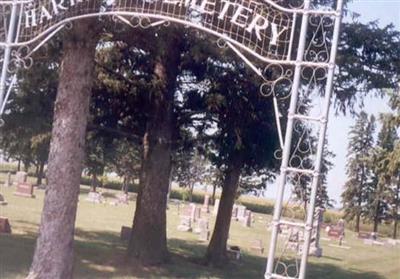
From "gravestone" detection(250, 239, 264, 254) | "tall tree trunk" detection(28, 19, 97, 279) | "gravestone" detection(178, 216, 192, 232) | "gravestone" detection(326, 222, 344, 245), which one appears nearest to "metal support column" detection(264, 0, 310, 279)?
"tall tree trunk" detection(28, 19, 97, 279)

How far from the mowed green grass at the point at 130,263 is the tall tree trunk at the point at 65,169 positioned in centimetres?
202

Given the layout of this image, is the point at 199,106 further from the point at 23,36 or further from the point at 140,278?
the point at 23,36

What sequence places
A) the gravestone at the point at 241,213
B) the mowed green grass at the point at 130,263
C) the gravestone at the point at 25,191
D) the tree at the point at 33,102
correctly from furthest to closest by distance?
the gravestone at the point at 241,213 → the gravestone at the point at 25,191 → the tree at the point at 33,102 → the mowed green grass at the point at 130,263

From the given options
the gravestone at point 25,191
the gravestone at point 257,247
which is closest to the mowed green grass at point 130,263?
the gravestone at point 257,247

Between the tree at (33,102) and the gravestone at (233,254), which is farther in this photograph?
the gravestone at (233,254)

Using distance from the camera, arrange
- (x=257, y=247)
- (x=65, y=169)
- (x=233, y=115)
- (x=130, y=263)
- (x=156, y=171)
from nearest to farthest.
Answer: (x=65, y=169) → (x=130, y=263) → (x=156, y=171) → (x=233, y=115) → (x=257, y=247)

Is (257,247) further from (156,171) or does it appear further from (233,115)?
(156,171)

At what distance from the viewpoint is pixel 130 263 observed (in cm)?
1542

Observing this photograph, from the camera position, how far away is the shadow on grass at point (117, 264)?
1432 cm

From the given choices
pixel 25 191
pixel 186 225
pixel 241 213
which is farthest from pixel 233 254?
pixel 241 213

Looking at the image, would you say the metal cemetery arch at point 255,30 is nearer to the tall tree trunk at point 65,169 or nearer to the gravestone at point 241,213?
the tall tree trunk at point 65,169

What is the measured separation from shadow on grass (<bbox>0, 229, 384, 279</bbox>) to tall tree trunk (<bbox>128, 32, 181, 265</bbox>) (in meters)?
0.48

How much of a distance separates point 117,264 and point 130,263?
0.92 feet

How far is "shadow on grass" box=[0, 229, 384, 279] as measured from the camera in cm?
1432
